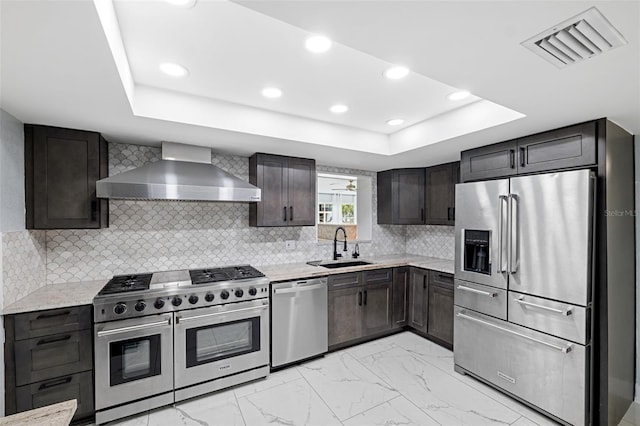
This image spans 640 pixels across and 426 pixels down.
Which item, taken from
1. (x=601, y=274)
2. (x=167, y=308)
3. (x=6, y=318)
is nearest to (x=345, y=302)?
(x=167, y=308)

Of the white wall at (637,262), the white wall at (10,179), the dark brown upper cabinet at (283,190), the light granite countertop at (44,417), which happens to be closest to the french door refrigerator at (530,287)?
the white wall at (637,262)

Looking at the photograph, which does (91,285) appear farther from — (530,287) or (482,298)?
(530,287)

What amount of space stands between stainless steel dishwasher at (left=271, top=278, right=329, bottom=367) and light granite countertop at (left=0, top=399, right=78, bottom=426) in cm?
190

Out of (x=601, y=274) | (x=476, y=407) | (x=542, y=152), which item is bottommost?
(x=476, y=407)

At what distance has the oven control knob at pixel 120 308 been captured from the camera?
7.24 ft

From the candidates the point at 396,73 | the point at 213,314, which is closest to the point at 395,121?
the point at 396,73

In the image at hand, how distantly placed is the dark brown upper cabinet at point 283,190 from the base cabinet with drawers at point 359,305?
856 mm

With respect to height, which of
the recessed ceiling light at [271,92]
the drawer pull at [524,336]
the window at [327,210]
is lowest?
the drawer pull at [524,336]

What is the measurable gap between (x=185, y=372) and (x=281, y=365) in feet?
3.01

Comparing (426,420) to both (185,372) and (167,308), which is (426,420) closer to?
(185,372)

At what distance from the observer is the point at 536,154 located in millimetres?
2420

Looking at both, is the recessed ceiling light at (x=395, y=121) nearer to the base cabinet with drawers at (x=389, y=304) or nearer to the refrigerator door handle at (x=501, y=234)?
the refrigerator door handle at (x=501, y=234)

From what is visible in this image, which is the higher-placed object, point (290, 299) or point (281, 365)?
point (290, 299)

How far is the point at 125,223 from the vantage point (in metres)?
2.86
